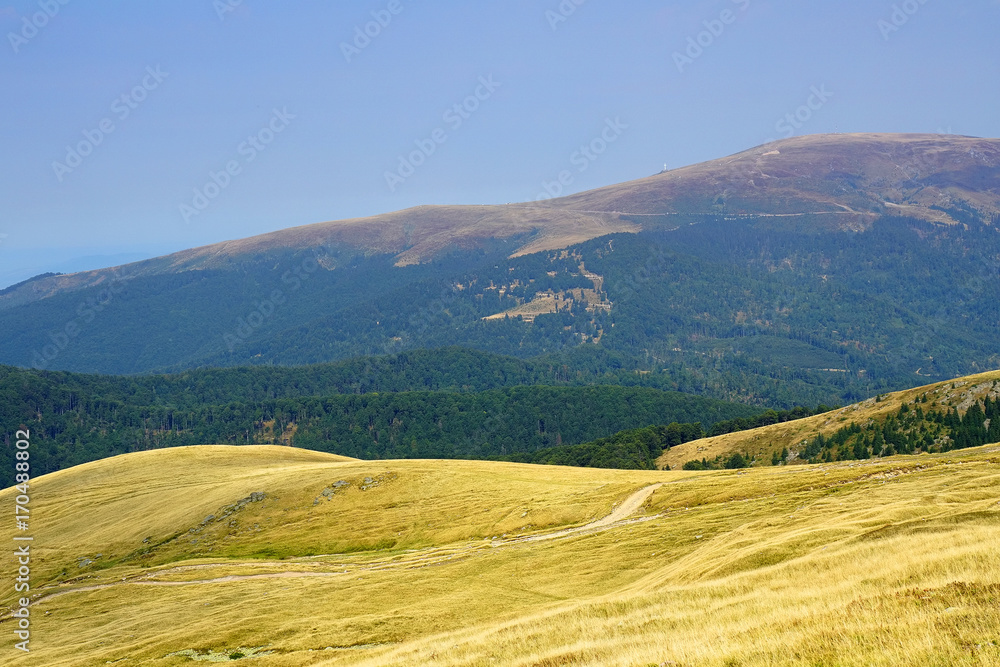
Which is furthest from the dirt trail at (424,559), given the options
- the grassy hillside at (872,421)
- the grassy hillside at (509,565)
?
the grassy hillside at (872,421)

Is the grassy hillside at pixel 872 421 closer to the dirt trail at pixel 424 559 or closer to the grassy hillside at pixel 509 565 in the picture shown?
the grassy hillside at pixel 509 565

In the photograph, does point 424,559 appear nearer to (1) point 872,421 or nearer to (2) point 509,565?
(2) point 509,565

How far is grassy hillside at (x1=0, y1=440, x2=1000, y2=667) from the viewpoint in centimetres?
2186

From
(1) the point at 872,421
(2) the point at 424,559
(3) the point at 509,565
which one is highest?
(3) the point at 509,565

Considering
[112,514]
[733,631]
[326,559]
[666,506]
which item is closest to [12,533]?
[112,514]

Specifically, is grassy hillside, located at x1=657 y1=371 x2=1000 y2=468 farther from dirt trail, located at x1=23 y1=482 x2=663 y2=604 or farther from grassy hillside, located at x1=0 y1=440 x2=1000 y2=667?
dirt trail, located at x1=23 y1=482 x2=663 y2=604

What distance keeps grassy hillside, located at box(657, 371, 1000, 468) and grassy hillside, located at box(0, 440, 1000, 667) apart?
2325 inches

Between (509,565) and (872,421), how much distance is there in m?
116

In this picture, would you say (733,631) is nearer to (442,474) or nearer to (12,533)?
(442,474)

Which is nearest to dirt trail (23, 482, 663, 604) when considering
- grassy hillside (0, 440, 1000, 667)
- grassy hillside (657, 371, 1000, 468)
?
grassy hillside (0, 440, 1000, 667)

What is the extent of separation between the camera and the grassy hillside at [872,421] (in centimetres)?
13388

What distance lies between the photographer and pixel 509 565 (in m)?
60.7

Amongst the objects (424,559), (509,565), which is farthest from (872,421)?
(509,565)

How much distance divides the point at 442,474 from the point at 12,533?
67.8 metres
